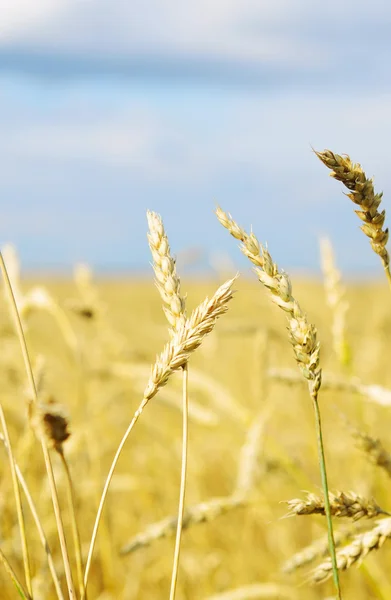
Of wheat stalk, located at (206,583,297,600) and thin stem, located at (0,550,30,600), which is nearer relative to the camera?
thin stem, located at (0,550,30,600)

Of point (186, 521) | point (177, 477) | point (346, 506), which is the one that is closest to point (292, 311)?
point (346, 506)

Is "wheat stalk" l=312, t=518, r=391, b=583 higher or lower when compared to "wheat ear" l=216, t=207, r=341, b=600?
lower

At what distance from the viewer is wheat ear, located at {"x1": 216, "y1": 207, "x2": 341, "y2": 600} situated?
0.79 metres

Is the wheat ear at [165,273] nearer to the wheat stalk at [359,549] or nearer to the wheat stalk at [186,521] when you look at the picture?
the wheat stalk at [359,549]

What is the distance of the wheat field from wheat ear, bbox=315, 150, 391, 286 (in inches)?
0.5

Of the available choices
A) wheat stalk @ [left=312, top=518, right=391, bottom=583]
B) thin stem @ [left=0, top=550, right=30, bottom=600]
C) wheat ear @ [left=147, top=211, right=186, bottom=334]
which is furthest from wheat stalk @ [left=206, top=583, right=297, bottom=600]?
wheat ear @ [left=147, top=211, right=186, bottom=334]

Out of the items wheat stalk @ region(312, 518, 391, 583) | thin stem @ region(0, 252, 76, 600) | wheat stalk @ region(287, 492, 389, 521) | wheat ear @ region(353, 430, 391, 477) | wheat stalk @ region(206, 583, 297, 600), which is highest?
thin stem @ region(0, 252, 76, 600)

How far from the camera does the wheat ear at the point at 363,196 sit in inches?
33.0

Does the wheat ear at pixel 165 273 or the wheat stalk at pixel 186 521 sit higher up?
the wheat ear at pixel 165 273

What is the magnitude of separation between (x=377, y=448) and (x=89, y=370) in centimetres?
214

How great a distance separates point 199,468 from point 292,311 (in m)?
2.89

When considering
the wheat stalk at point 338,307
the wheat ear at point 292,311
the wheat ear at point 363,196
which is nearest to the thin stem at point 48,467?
the wheat ear at point 292,311

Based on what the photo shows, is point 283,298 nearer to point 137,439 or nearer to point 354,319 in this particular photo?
point 137,439

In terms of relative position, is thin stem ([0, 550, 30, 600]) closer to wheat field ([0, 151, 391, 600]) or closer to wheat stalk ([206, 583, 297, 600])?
wheat field ([0, 151, 391, 600])
